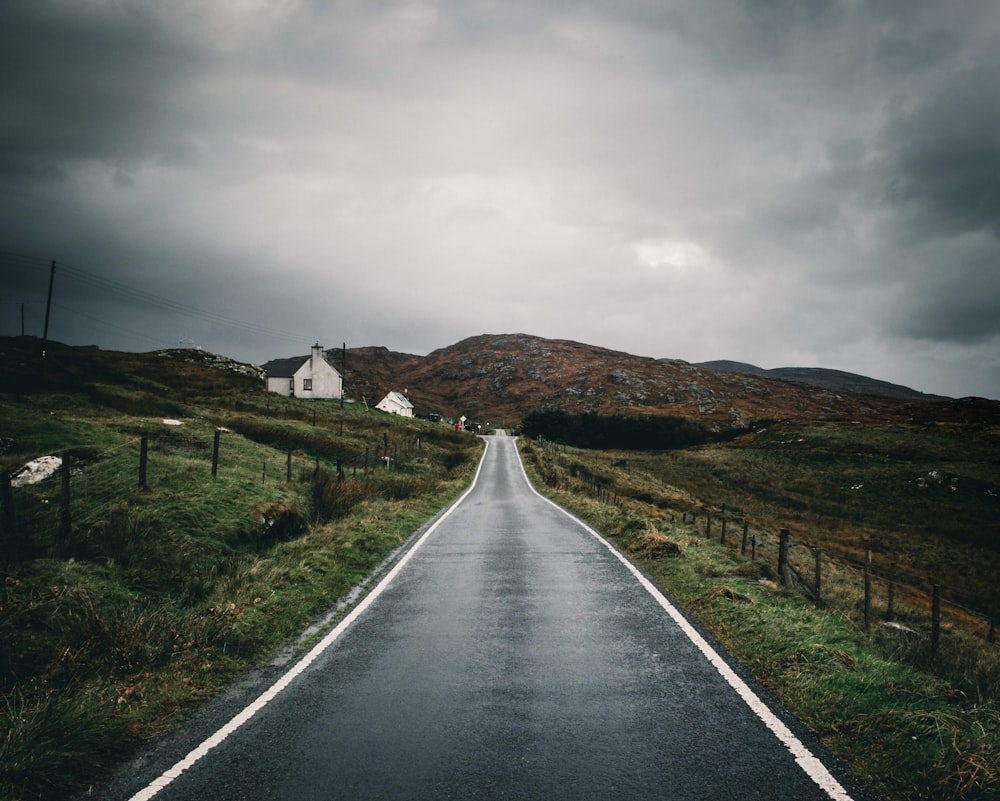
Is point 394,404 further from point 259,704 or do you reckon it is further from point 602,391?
point 259,704

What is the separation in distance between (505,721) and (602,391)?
155 m

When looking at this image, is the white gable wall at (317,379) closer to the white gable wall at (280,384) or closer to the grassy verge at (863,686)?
the white gable wall at (280,384)

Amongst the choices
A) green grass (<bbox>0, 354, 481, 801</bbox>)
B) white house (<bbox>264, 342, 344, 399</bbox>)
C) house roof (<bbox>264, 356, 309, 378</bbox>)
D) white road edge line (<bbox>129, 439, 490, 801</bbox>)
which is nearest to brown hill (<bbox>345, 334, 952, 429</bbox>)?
white house (<bbox>264, 342, 344, 399</bbox>)

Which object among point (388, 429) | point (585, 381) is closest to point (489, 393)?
point (585, 381)

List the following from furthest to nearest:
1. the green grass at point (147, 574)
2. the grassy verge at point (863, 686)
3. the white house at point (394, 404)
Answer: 1. the white house at point (394, 404)
2. the green grass at point (147, 574)
3. the grassy verge at point (863, 686)

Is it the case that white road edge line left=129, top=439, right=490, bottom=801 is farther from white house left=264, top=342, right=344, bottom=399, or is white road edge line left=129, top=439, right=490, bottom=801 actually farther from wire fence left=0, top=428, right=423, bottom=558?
white house left=264, top=342, right=344, bottom=399

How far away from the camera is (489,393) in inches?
6978

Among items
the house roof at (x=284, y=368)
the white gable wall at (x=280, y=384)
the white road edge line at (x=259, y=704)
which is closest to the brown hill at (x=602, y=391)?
the house roof at (x=284, y=368)

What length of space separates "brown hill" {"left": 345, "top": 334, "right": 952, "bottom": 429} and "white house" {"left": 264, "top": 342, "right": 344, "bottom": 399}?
4926 centimetres

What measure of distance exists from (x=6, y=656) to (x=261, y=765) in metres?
4.09

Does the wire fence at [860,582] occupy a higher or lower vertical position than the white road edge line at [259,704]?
lower

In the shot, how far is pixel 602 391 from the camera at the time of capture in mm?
157000

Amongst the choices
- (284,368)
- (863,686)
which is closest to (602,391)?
(284,368)

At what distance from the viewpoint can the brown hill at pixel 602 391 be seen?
14200 centimetres
